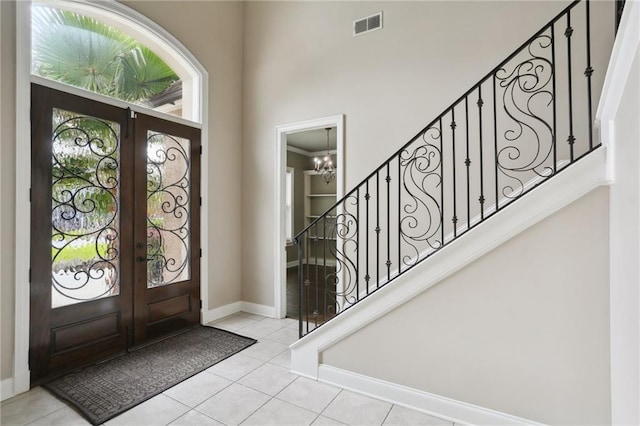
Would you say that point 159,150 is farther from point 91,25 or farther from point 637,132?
point 637,132

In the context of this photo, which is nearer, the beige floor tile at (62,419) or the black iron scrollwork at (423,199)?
the beige floor tile at (62,419)

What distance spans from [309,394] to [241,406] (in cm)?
52

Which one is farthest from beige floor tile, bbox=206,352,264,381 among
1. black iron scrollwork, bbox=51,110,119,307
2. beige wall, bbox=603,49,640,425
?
beige wall, bbox=603,49,640,425

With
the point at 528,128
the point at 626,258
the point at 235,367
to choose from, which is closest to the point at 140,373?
the point at 235,367

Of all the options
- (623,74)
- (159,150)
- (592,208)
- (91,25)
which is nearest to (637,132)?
(623,74)

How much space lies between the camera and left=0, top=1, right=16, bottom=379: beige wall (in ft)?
7.60

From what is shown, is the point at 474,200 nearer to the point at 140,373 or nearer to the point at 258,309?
the point at 258,309

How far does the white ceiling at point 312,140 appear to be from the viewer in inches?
239

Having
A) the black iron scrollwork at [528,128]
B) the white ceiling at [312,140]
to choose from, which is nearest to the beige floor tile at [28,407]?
the black iron scrollwork at [528,128]

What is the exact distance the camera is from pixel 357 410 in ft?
7.02

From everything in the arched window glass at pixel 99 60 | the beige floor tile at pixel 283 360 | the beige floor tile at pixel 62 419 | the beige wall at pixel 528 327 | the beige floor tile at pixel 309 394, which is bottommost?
the beige floor tile at pixel 283 360

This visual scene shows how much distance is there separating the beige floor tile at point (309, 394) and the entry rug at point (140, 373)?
0.89 metres

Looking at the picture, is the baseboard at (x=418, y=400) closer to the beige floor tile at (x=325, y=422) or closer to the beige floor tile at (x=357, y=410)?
the beige floor tile at (x=357, y=410)

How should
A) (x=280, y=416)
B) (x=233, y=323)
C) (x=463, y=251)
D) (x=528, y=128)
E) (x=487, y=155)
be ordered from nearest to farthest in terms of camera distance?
(x=463, y=251) < (x=280, y=416) < (x=528, y=128) < (x=487, y=155) < (x=233, y=323)
